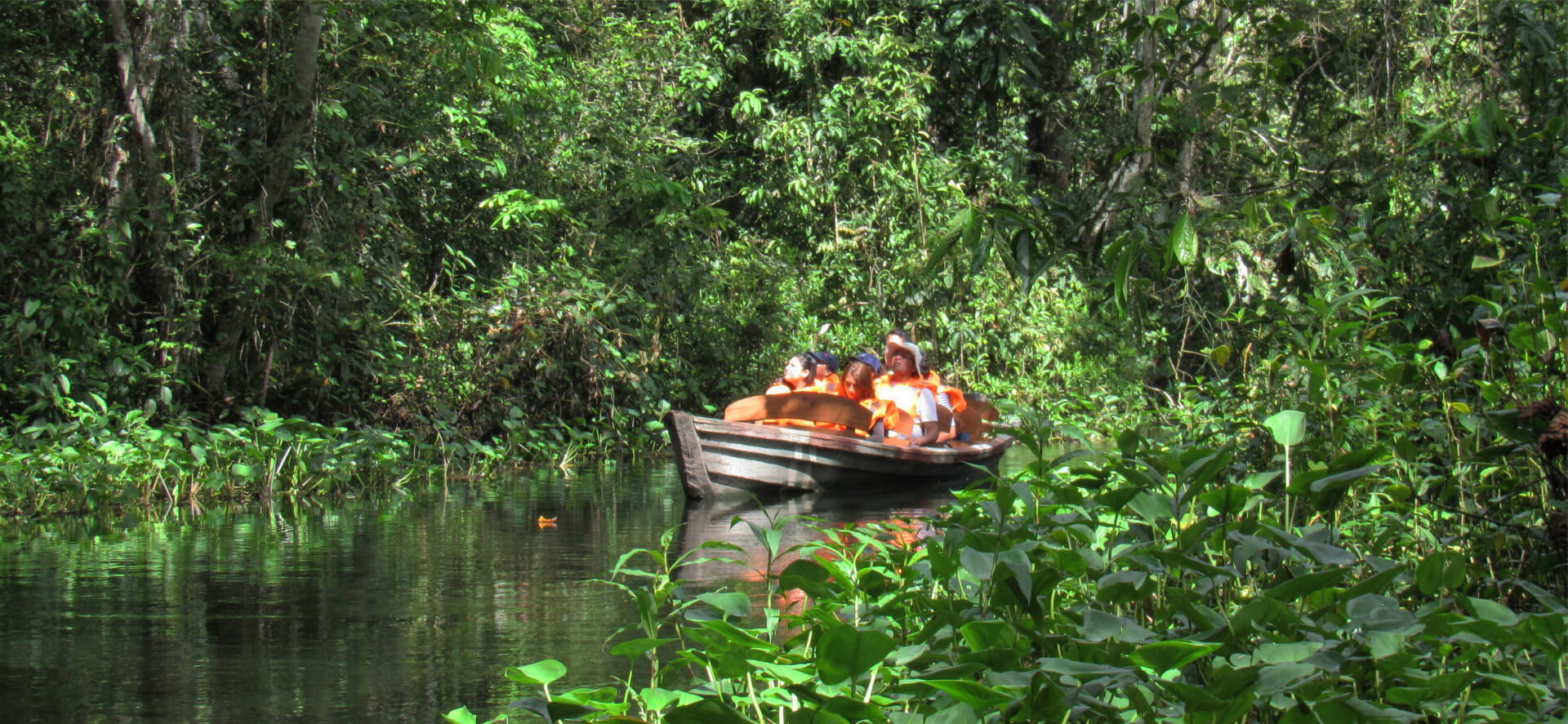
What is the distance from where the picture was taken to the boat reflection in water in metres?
5.71

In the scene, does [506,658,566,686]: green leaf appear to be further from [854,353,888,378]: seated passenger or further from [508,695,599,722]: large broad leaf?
[854,353,888,378]: seated passenger

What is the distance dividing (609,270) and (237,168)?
157 inches

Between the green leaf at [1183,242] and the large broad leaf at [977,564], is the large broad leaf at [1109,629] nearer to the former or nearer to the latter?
the large broad leaf at [977,564]

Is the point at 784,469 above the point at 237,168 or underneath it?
underneath

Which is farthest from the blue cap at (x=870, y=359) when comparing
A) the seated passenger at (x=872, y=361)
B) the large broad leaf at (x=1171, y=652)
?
the large broad leaf at (x=1171, y=652)

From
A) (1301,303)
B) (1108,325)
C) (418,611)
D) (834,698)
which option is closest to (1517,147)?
(1301,303)

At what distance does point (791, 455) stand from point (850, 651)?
8083 mm

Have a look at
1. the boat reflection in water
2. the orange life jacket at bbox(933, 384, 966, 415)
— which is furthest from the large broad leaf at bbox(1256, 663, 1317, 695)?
the orange life jacket at bbox(933, 384, 966, 415)

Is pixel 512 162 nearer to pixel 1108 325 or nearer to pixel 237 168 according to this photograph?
pixel 237 168

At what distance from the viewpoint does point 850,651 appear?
240 cm

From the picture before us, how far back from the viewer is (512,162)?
13.6 meters

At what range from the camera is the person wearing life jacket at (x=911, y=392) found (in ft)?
37.7

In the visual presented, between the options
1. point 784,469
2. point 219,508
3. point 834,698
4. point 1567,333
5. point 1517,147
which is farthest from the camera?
point 784,469

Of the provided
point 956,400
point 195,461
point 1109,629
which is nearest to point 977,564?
point 1109,629
